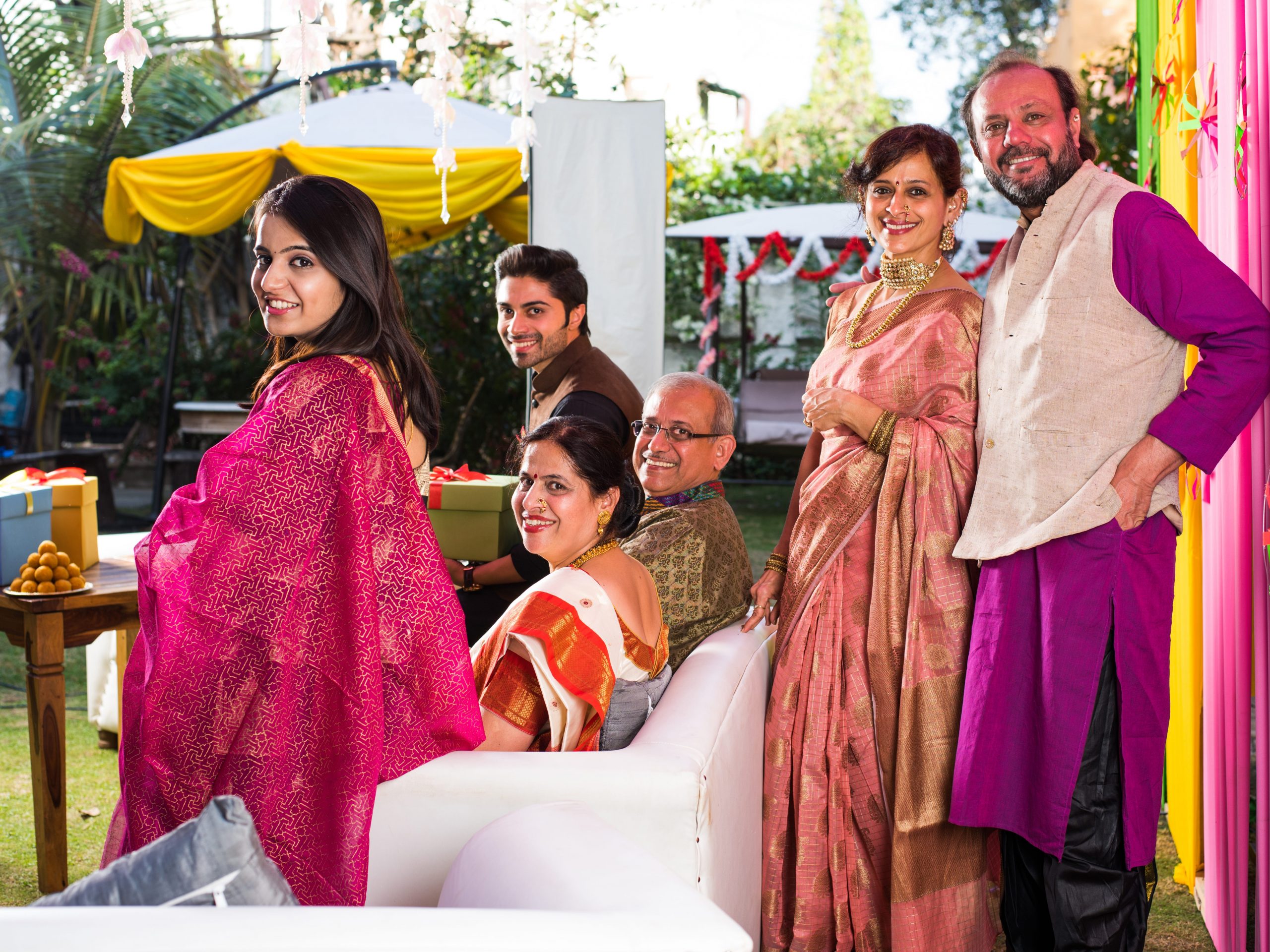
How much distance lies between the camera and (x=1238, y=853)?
2.10 meters

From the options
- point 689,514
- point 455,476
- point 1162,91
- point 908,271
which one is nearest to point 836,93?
point 1162,91

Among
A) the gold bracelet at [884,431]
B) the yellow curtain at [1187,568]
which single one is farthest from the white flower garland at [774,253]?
the gold bracelet at [884,431]

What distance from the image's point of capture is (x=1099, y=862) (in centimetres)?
193

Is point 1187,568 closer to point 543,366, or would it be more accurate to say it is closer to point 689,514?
point 689,514

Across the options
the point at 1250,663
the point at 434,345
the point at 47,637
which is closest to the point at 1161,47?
the point at 1250,663

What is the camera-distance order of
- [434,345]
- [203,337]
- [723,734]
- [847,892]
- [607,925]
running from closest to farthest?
[607,925], [723,734], [847,892], [434,345], [203,337]

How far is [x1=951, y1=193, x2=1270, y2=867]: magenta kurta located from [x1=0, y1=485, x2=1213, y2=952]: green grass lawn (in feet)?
2.21

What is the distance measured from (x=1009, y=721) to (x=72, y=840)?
2.24 m

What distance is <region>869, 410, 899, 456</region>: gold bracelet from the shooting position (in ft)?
7.15

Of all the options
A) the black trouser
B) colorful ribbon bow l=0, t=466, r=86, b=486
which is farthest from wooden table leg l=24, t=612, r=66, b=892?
the black trouser

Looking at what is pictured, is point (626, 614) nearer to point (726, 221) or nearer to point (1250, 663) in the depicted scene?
point (1250, 663)

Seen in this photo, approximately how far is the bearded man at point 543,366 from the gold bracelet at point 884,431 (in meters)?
0.80

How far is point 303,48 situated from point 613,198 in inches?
64.5

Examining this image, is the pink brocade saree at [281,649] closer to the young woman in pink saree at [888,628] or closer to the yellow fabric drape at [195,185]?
the young woman in pink saree at [888,628]
